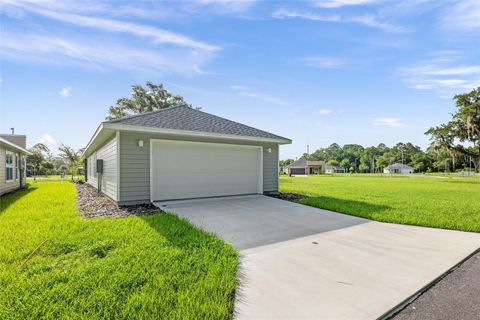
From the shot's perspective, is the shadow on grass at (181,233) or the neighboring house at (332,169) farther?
the neighboring house at (332,169)

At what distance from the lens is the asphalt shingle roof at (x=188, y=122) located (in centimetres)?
728

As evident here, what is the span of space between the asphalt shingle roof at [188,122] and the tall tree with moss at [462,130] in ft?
66.5

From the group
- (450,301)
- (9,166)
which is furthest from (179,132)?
(9,166)

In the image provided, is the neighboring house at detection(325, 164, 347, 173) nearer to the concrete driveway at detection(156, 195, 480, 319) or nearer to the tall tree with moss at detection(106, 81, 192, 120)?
the tall tree with moss at detection(106, 81, 192, 120)

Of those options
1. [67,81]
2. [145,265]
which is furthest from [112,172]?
[67,81]

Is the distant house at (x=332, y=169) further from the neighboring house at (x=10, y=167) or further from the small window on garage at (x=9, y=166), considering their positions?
the small window on garage at (x=9, y=166)

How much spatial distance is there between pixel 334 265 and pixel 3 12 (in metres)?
9.52

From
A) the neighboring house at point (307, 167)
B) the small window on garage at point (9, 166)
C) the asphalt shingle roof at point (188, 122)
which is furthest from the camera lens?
the neighboring house at point (307, 167)

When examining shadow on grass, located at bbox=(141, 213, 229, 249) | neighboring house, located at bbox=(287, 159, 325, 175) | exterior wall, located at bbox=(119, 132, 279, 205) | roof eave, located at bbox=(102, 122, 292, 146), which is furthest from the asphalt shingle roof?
neighboring house, located at bbox=(287, 159, 325, 175)

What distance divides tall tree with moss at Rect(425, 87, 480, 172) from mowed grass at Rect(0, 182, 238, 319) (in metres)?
25.2

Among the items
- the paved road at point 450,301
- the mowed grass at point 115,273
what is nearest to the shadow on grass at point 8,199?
the mowed grass at point 115,273

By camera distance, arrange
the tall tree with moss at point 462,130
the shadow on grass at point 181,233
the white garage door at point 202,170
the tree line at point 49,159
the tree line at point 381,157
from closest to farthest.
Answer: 1. the shadow on grass at point 181,233
2. the white garage door at point 202,170
3. the tall tree with moss at point 462,130
4. the tree line at point 49,159
5. the tree line at point 381,157

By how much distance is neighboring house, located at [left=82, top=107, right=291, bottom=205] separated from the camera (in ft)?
23.0

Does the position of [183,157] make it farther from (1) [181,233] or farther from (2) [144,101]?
(2) [144,101]
